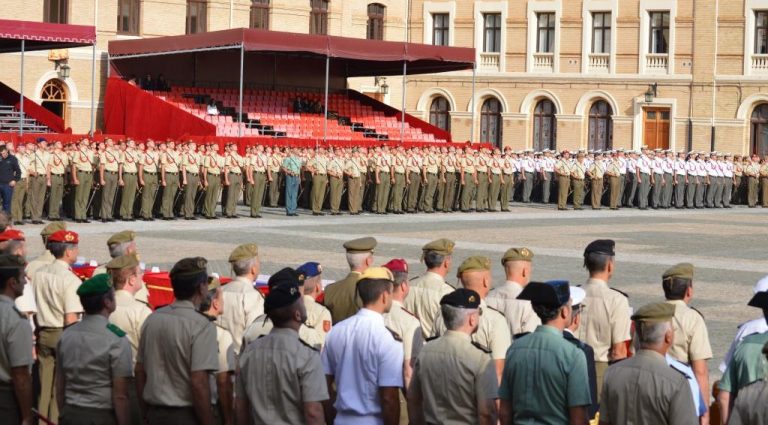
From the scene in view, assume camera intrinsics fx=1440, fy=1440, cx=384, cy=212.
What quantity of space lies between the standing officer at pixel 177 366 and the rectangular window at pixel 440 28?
150 ft

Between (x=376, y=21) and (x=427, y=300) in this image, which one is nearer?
(x=427, y=300)

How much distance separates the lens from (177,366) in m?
7.55

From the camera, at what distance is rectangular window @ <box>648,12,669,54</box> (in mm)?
48875

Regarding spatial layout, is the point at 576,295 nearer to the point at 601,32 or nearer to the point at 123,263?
the point at 123,263

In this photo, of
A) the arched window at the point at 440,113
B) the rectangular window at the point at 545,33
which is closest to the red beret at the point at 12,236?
the rectangular window at the point at 545,33

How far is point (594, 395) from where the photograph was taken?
293 inches

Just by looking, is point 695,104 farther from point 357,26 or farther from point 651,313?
point 651,313

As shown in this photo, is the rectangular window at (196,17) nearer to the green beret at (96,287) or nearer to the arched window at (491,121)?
the arched window at (491,121)

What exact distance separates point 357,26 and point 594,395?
42.5m

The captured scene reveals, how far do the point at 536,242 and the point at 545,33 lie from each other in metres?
26.8

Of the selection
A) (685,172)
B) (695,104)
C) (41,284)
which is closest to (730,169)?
(685,172)

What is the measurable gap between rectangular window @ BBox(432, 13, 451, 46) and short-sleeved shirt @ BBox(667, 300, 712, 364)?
4448 cm

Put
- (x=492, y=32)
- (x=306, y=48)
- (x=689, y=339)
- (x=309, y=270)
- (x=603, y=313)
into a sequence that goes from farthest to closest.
→ 1. (x=492, y=32)
2. (x=306, y=48)
3. (x=309, y=270)
4. (x=603, y=313)
5. (x=689, y=339)

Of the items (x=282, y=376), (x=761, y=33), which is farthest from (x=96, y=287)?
(x=761, y=33)
